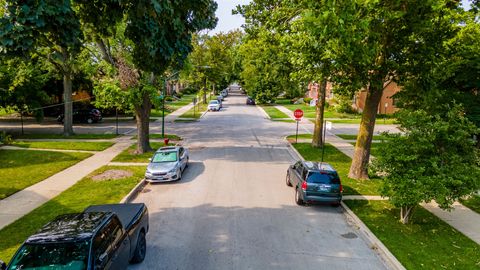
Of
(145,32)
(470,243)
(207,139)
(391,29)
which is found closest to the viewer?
(145,32)

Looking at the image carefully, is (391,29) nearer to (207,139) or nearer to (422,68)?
(422,68)

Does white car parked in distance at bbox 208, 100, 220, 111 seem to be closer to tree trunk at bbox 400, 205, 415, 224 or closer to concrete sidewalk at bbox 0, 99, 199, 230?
concrete sidewalk at bbox 0, 99, 199, 230

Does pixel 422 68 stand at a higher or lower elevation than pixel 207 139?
higher

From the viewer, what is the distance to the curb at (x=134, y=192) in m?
14.8

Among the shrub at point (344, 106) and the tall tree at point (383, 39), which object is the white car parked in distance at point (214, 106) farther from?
the tall tree at point (383, 39)

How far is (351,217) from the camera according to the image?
1354 cm

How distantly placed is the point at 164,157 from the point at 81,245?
11.4 m

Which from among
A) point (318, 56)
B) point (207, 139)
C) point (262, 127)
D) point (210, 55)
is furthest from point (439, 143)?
point (210, 55)

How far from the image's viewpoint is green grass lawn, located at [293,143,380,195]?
16.6 metres

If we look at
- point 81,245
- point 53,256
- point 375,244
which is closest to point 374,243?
point 375,244

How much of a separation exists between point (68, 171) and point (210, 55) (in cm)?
4634

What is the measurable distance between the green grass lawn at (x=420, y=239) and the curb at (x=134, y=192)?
8.88 meters

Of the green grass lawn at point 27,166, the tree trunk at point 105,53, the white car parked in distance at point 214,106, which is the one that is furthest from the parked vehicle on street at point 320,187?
the white car parked in distance at point 214,106

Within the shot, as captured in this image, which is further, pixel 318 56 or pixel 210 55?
pixel 210 55
